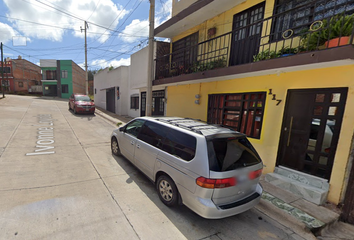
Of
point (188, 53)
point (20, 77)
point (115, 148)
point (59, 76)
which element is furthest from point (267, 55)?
point (20, 77)

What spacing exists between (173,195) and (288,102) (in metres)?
3.51

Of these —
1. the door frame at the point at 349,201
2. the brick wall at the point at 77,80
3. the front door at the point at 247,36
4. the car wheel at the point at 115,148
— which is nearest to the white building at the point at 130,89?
the front door at the point at 247,36

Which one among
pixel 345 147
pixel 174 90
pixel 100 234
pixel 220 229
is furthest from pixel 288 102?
pixel 174 90

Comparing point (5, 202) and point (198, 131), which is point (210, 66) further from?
point (5, 202)

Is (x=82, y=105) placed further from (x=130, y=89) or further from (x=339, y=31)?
(x=339, y=31)

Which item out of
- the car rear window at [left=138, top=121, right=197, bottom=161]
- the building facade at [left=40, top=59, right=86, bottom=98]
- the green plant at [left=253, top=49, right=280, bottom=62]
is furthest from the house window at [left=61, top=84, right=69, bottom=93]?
the green plant at [left=253, top=49, right=280, bottom=62]

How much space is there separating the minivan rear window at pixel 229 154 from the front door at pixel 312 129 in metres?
1.75

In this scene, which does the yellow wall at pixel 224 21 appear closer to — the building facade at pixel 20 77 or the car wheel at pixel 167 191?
the car wheel at pixel 167 191

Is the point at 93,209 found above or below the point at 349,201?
below

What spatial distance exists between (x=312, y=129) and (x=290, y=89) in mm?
1038

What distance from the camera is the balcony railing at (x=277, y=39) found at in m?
3.09

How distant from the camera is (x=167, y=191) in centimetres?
299

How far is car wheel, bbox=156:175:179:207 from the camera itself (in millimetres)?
2844

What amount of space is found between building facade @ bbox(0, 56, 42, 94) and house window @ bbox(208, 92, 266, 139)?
1531 inches
